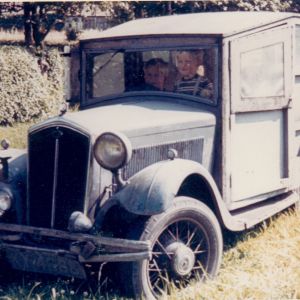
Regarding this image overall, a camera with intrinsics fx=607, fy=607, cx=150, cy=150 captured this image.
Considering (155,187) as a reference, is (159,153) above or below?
above

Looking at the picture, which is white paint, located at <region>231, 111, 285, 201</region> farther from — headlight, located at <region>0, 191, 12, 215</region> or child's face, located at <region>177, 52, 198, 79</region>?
headlight, located at <region>0, 191, 12, 215</region>

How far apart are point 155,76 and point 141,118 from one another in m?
0.67

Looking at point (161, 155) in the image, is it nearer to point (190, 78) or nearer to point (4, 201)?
point (190, 78)

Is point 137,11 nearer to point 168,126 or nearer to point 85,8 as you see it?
point 85,8

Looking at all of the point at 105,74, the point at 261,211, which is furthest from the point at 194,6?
the point at 261,211

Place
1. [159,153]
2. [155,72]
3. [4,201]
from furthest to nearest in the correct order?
[155,72] < [159,153] < [4,201]

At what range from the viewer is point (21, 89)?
11.6m

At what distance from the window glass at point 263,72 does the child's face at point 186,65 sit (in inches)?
14.6

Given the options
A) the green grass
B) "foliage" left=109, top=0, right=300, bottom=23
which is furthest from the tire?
"foliage" left=109, top=0, right=300, bottom=23

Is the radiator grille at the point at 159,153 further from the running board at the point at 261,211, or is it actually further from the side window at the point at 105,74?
the side window at the point at 105,74

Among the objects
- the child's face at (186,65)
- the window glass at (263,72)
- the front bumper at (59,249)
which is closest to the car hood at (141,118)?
the child's face at (186,65)

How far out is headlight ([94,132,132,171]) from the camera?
11.9 feet

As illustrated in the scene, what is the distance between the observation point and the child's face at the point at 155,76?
15.6 ft

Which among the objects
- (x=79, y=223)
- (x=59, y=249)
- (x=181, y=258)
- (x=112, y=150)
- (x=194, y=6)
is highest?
(x=194, y=6)
